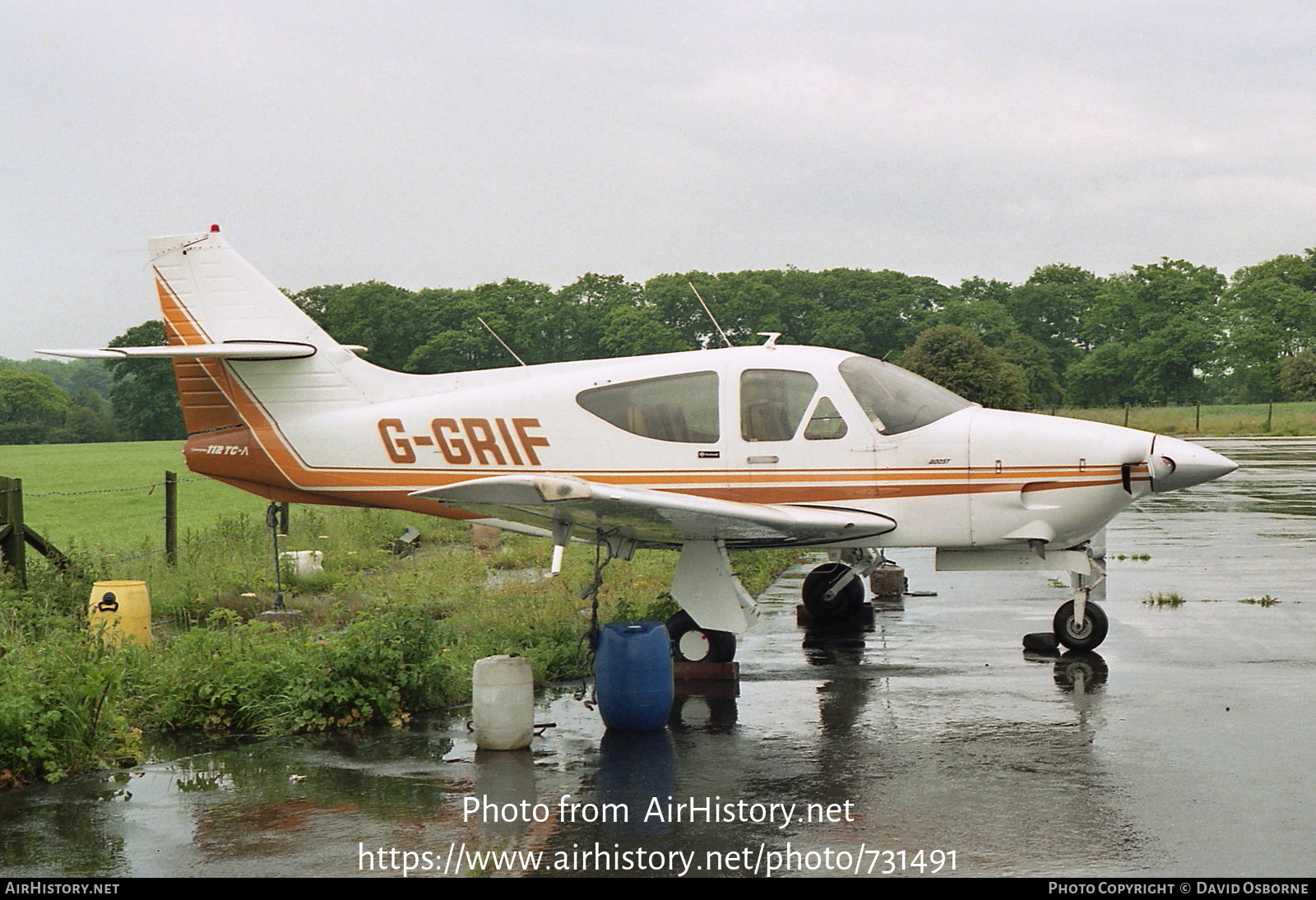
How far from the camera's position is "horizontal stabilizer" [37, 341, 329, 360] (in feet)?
31.6

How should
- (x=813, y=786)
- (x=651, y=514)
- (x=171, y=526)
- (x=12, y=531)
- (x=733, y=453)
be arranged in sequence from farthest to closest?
(x=171, y=526) < (x=12, y=531) < (x=733, y=453) < (x=651, y=514) < (x=813, y=786)

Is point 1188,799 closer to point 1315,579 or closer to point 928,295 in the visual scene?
point 1315,579

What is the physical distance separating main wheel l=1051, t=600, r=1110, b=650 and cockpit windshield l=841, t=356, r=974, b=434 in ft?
6.26

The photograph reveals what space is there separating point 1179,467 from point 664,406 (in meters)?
4.03

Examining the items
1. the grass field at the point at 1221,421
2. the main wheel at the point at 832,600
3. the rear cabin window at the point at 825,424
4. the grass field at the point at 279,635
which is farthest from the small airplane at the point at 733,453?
the grass field at the point at 1221,421

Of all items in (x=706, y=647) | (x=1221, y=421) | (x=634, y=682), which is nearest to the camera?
(x=634, y=682)

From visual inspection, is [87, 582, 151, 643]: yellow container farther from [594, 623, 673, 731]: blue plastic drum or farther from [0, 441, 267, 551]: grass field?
[594, 623, 673, 731]: blue plastic drum

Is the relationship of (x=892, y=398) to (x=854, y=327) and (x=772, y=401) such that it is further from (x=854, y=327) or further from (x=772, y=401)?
(x=854, y=327)

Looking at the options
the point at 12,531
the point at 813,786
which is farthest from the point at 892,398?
the point at 12,531

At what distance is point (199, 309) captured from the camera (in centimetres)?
1080

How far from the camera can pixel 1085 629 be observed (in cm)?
966

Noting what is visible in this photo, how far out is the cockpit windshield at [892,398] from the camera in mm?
9422
